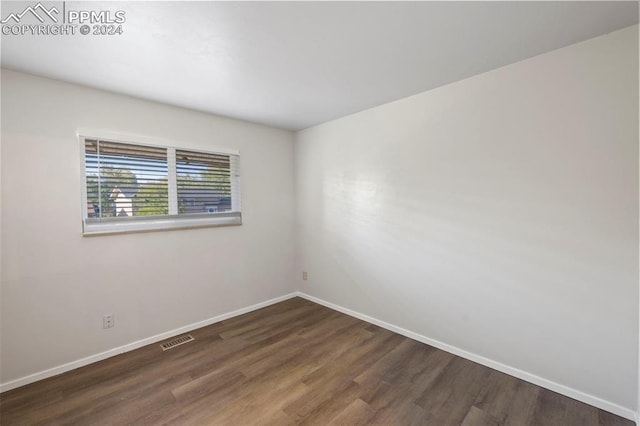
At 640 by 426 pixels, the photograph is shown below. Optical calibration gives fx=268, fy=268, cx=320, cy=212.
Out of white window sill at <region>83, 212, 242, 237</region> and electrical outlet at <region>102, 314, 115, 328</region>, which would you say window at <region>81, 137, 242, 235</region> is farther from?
electrical outlet at <region>102, 314, 115, 328</region>

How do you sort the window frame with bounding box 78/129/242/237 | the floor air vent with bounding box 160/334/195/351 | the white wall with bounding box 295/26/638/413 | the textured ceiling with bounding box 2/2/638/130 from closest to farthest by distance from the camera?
the textured ceiling with bounding box 2/2/638/130 < the white wall with bounding box 295/26/638/413 < the window frame with bounding box 78/129/242/237 < the floor air vent with bounding box 160/334/195/351

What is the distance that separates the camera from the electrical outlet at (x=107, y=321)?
2.41 meters

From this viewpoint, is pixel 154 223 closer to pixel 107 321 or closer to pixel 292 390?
pixel 107 321

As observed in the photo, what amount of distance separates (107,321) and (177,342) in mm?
645

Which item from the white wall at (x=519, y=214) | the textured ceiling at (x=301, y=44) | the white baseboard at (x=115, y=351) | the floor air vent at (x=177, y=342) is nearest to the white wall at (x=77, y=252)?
the white baseboard at (x=115, y=351)

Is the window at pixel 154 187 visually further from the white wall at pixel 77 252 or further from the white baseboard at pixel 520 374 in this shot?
the white baseboard at pixel 520 374

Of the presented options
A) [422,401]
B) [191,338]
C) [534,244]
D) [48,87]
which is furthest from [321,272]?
[48,87]

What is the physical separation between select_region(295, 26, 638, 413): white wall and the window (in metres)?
1.64

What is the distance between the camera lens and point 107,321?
7.97 ft

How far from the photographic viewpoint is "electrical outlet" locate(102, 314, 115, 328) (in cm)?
241

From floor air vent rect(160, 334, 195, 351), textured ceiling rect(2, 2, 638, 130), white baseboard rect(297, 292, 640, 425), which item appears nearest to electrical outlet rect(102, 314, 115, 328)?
floor air vent rect(160, 334, 195, 351)

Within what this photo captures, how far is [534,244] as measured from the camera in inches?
78.7

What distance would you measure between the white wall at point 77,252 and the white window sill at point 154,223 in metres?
0.06

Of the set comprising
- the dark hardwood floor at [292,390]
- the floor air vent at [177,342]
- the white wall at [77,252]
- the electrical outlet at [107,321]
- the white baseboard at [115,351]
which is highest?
the white wall at [77,252]
